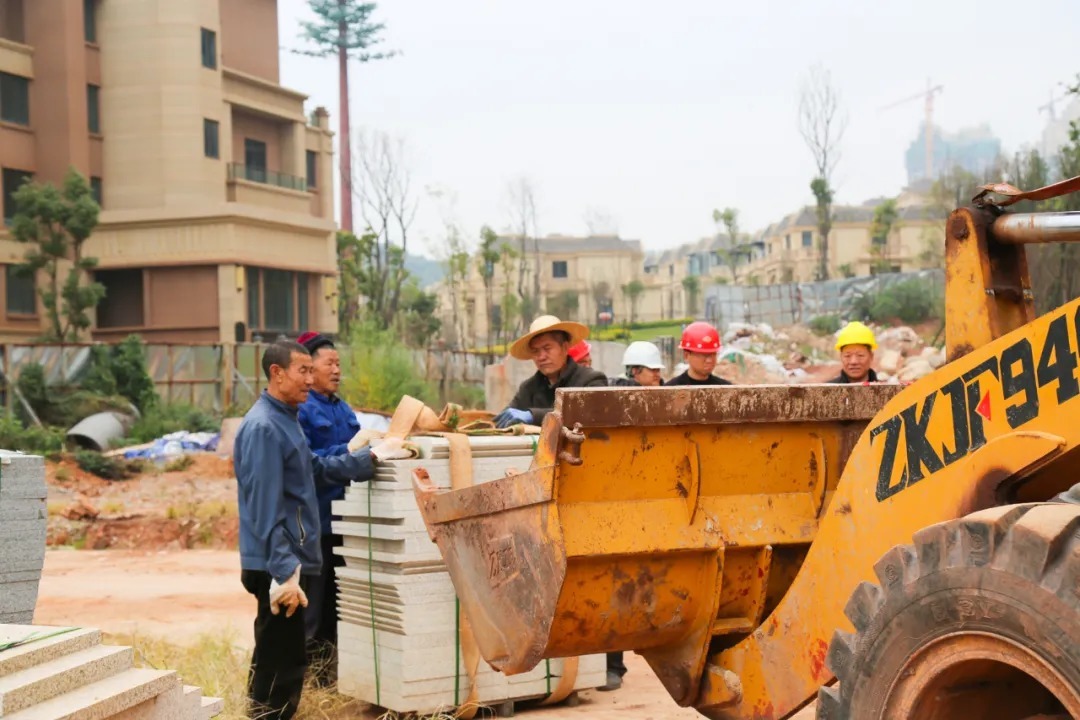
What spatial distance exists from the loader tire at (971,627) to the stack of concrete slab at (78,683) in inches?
89.8

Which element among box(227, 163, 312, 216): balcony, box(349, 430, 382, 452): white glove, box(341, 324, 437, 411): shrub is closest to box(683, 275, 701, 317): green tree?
box(227, 163, 312, 216): balcony

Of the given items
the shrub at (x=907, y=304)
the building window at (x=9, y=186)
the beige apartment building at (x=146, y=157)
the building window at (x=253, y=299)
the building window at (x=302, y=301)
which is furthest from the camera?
the shrub at (x=907, y=304)

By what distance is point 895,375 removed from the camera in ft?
93.3

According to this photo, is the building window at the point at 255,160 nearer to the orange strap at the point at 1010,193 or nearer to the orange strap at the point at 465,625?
the orange strap at the point at 465,625

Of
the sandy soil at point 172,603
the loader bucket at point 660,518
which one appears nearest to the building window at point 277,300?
the sandy soil at point 172,603

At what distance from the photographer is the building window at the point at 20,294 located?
32.3 metres

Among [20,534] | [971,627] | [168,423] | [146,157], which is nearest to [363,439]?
[20,534]

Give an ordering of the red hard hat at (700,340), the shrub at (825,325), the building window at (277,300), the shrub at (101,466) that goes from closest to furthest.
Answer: the red hard hat at (700,340), the shrub at (101,466), the building window at (277,300), the shrub at (825,325)

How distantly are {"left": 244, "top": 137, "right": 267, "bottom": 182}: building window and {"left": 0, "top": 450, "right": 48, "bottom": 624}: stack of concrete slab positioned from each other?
32010mm

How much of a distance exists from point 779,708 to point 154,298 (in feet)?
109

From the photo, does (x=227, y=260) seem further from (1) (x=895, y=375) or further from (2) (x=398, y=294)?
(1) (x=895, y=375)

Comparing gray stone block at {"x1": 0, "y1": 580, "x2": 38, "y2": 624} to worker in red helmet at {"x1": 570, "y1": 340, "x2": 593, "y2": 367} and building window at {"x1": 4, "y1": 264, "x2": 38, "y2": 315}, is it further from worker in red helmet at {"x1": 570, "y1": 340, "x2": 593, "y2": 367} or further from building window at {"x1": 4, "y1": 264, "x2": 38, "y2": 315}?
building window at {"x1": 4, "y1": 264, "x2": 38, "y2": 315}

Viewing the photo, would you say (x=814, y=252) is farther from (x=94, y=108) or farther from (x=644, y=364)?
(x=644, y=364)

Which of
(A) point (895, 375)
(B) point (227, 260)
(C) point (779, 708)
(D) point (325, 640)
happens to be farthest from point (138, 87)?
(C) point (779, 708)
